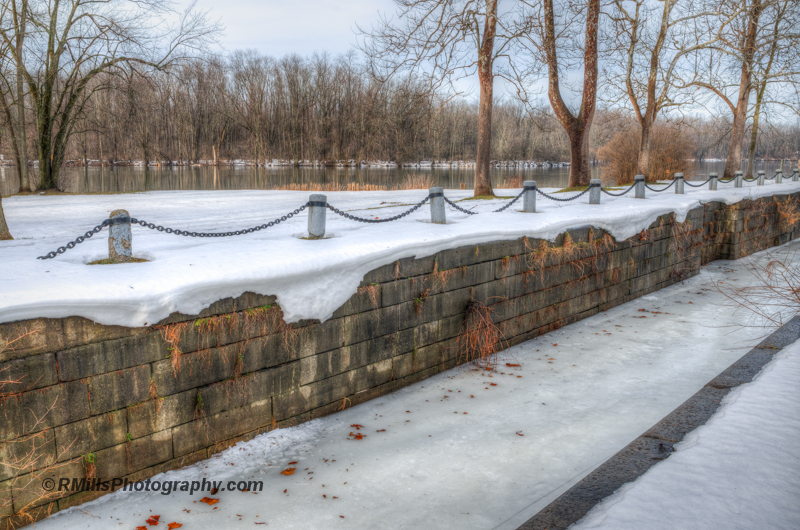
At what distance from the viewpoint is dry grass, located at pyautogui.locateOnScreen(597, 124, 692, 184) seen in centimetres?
2761

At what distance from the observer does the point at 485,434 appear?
5258 millimetres

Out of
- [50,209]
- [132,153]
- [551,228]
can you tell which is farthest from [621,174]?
[132,153]

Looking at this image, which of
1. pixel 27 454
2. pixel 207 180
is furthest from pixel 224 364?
pixel 207 180

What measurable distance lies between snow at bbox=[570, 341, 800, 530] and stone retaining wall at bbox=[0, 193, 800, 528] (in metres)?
2.92

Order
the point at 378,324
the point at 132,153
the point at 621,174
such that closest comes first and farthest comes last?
the point at 378,324
the point at 621,174
the point at 132,153

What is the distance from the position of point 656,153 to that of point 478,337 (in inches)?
983

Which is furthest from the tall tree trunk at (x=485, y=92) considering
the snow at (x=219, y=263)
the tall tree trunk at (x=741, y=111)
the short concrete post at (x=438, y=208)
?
the tall tree trunk at (x=741, y=111)

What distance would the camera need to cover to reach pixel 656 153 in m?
27.8

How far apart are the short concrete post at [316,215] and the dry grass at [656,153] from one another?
24.5 meters

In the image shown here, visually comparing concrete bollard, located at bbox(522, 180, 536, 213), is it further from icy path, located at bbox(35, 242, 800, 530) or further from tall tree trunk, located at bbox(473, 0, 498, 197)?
tall tree trunk, located at bbox(473, 0, 498, 197)

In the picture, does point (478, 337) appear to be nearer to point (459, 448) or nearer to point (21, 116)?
point (459, 448)

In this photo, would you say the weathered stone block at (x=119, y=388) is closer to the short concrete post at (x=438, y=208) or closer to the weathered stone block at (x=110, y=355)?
the weathered stone block at (x=110, y=355)

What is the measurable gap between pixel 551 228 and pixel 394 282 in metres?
3.28

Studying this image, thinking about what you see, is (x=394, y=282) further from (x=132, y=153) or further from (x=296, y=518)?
(x=132, y=153)
